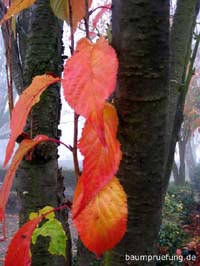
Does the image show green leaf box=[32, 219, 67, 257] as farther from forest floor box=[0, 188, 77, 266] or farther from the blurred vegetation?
forest floor box=[0, 188, 77, 266]

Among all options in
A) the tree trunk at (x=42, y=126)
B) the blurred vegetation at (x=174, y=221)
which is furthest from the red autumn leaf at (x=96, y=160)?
the blurred vegetation at (x=174, y=221)

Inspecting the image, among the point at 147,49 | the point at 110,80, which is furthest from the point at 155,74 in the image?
the point at 110,80

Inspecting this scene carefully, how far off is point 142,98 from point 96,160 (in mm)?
133

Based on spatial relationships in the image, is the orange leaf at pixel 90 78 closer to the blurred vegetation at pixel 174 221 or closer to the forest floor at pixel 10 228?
the blurred vegetation at pixel 174 221

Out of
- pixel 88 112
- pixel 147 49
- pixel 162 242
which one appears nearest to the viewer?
pixel 88 112

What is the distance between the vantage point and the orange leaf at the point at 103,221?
32 centimetres

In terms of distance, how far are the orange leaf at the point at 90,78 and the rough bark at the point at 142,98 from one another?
0.07m

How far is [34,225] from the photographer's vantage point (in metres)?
0.44

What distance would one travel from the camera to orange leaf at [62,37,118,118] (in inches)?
11.0

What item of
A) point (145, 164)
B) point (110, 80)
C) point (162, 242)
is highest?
point (110, 80)

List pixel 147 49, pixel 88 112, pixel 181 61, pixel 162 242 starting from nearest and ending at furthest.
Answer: pixel 88 112 < pixel 147 49 < pixel 181 61 < pixel 162 242

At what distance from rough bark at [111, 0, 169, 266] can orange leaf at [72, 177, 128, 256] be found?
91mm

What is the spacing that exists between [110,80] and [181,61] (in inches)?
32.9

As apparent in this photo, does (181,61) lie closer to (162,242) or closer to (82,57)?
(82,57)
